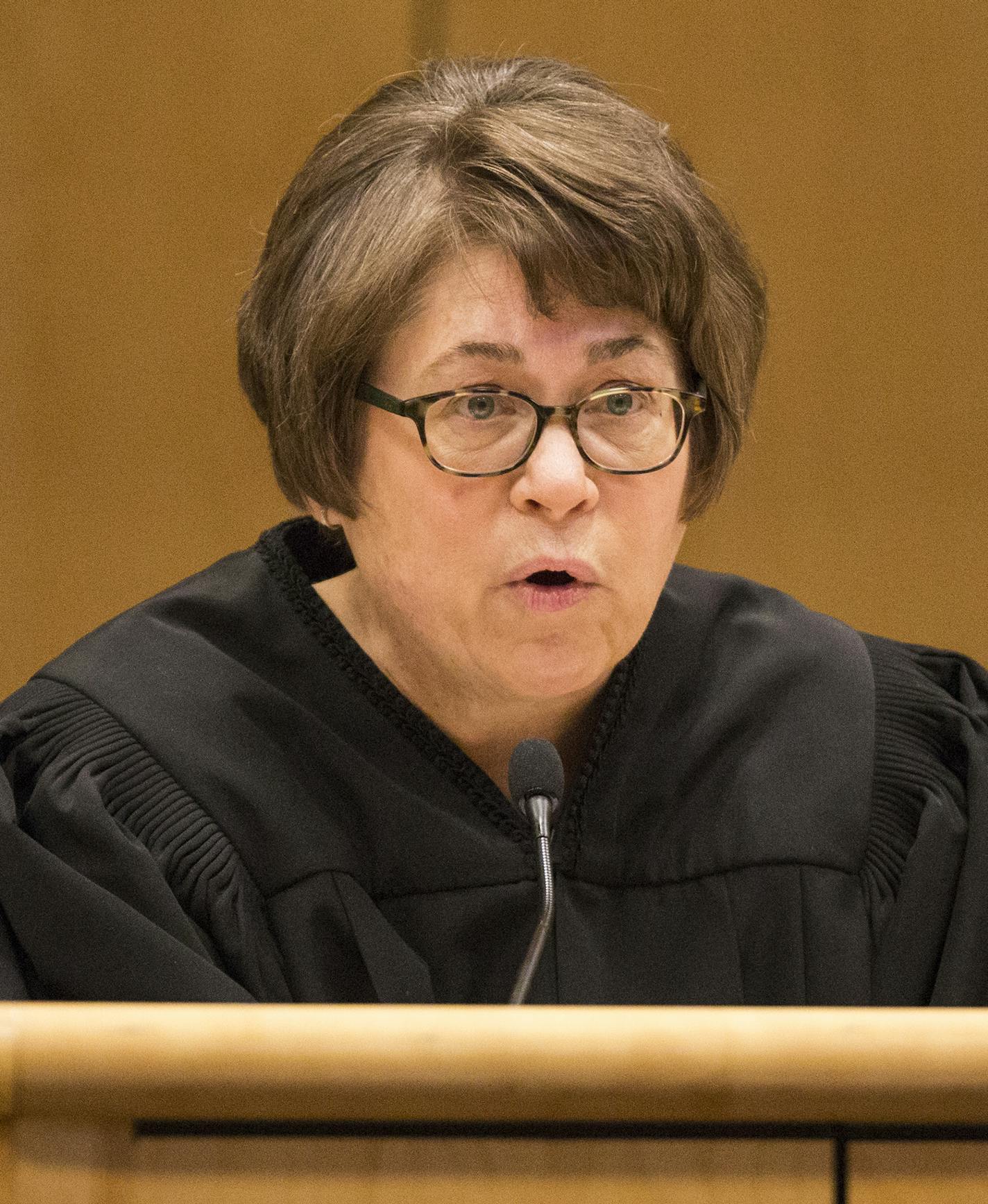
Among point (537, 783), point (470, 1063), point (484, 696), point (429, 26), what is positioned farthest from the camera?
point (429, 26)

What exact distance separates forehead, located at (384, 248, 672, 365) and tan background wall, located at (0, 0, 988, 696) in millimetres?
1030

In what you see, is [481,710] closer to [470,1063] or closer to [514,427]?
[514,427]

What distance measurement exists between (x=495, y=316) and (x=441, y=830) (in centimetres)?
41

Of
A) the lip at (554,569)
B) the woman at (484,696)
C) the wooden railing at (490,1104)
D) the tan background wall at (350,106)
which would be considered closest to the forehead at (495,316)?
the woman at (484,696)

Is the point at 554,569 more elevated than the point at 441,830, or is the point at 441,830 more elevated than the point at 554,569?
the point at 554,569

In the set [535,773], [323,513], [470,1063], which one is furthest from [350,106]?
[470,1063]

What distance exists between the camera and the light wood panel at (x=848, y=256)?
7.27 ft

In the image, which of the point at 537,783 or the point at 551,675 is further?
the point at 551,675

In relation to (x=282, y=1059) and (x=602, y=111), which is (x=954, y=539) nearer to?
(x=602, y=111)

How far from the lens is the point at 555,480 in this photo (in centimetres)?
119

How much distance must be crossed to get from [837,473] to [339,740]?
117 cm

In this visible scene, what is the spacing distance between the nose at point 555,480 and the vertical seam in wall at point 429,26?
1.16m

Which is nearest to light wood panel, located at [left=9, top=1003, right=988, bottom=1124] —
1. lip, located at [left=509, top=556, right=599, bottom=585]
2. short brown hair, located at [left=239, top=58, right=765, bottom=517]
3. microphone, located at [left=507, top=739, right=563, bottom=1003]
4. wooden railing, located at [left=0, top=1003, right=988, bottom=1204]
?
wooden railing, located at [left=0, top=1003, right=988, bottom=1204]

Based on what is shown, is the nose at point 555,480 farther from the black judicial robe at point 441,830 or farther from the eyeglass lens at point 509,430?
the black judicial robe at point 441,830
